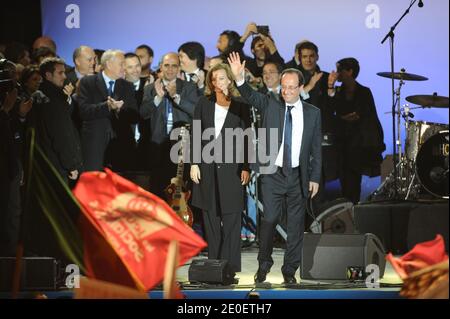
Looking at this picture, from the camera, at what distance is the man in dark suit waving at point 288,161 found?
764cm

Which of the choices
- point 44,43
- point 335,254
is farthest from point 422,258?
point 44,43

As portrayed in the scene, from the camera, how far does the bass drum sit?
9.45 m

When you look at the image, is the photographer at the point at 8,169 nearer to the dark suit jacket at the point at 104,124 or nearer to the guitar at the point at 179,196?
the dark suit jacket at the point at 104,124

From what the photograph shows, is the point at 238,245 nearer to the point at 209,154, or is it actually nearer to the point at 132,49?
the point at 209,154

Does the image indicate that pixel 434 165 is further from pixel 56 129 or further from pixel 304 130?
pixel 56 129

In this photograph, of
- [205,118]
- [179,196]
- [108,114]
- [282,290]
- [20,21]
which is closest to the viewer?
[282,290]

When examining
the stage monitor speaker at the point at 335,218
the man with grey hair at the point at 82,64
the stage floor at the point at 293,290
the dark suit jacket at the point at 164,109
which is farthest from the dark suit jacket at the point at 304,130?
the man with grey hair at the point at 82,64

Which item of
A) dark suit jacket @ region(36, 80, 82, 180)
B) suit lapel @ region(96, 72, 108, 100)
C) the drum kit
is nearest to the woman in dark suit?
dark suit jacket @ region(36, 80, 82, 180)

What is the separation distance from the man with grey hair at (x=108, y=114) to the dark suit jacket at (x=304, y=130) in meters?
1.98

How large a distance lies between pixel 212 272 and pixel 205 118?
149 cm

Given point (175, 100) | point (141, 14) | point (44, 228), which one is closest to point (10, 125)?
point (44, 228)

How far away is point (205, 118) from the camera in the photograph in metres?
7.90

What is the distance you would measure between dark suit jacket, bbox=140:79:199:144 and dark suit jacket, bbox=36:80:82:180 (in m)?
1.39

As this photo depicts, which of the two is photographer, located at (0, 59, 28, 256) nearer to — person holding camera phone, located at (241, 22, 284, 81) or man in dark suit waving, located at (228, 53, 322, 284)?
man in dark suit waving, located at (228, 53, 322, 284)
